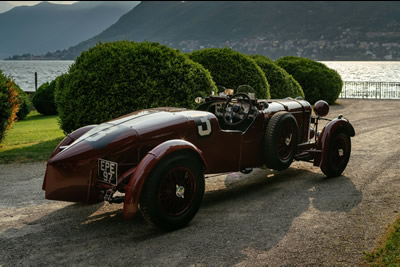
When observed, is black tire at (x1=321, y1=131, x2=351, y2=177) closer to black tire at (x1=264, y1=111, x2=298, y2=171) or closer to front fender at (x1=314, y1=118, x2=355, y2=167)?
front fender at (x1=314, y1=118, x2=355, y2=167)

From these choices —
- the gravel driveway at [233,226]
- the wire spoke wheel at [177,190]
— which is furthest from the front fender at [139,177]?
the gravel driveway at [233,226]

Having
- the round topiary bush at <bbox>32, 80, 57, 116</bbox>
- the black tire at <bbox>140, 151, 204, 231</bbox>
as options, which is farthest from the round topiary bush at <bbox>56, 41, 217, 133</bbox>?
the round topiary bush at <bbox>32, 80, 57, 116</bbox>

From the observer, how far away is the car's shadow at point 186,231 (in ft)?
13.3

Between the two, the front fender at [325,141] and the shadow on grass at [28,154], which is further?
the shadow on grass at [28,154]

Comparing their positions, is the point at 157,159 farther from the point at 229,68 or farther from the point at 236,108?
the point at 229,68

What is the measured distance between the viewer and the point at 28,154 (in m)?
9.57

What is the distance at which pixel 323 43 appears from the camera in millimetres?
171000

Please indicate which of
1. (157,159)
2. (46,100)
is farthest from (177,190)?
(46,100)

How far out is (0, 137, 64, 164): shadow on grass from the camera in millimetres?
9134

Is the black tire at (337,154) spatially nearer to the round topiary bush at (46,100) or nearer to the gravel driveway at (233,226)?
the gravel driveway at (233,226)

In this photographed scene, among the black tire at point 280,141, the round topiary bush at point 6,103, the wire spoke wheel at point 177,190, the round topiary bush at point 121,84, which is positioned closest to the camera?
the wire spoke wheel at point 177,190

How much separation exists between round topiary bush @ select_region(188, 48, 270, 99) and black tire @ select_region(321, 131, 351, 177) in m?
7.69

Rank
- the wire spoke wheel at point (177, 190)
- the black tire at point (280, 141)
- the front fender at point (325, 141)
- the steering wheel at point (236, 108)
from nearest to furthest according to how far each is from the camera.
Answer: the wire spoke wheel at point (177, 190) → the black tire at point (280, 141) → the steering wheel at point (236, 108) → the front fender at point (325, 141)

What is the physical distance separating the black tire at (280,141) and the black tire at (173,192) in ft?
5.00
